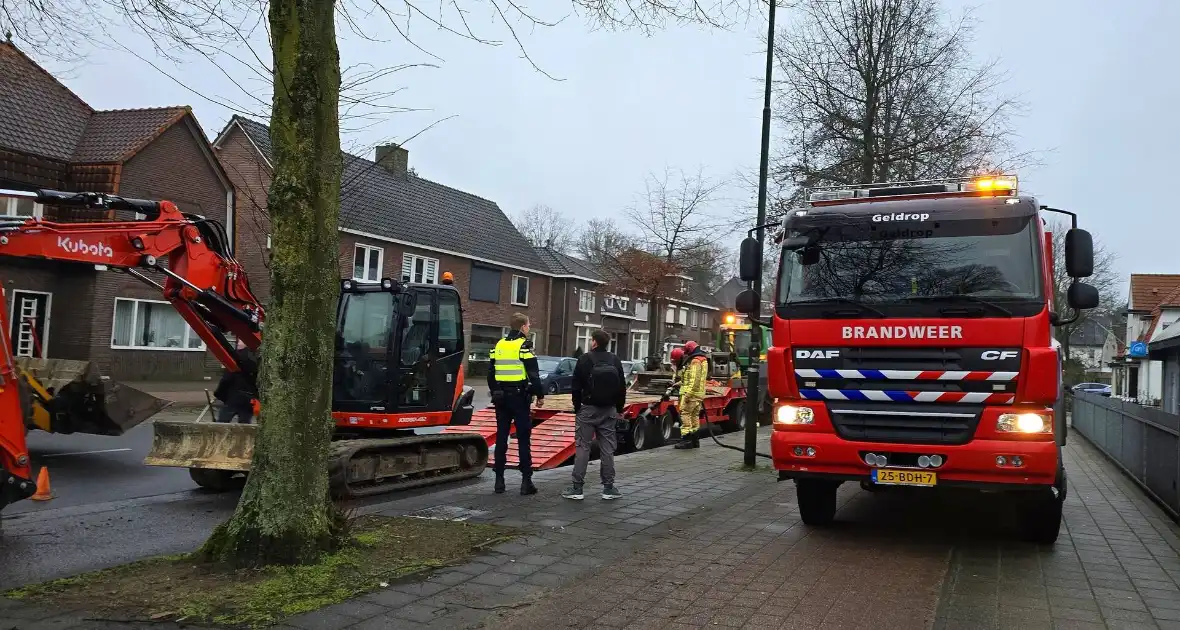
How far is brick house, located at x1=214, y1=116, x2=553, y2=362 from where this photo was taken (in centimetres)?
3200

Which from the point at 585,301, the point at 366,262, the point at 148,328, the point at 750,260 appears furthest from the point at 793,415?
the point at 585,301

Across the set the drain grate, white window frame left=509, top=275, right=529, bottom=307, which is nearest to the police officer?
the drain grate

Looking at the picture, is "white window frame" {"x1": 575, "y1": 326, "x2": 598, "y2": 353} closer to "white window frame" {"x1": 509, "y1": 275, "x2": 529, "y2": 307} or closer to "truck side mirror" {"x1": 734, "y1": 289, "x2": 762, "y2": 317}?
"white window frame" {"x1": 509, "y1": 275, "x2": 529, "y2": 307}

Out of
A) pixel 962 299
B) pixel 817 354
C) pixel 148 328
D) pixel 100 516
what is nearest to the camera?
pixel 962 299

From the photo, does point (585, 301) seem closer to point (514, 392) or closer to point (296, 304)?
point (514, 392)

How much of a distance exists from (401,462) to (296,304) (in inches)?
169

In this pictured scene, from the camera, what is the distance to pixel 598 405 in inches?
358

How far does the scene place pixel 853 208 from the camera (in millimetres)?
7648

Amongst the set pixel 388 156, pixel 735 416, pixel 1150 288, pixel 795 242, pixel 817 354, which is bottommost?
pixel 735 416

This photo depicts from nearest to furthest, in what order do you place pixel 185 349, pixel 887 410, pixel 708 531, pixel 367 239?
pixel 887 410
pixel 708 531
pixel 185 349
pixel 367 239

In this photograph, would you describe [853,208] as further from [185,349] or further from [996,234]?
[185,349]

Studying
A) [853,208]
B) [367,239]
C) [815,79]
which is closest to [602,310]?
[367,239]

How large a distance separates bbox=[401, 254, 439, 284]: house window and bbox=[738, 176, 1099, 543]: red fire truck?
2976 cm

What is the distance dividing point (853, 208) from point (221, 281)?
21.4 feet
